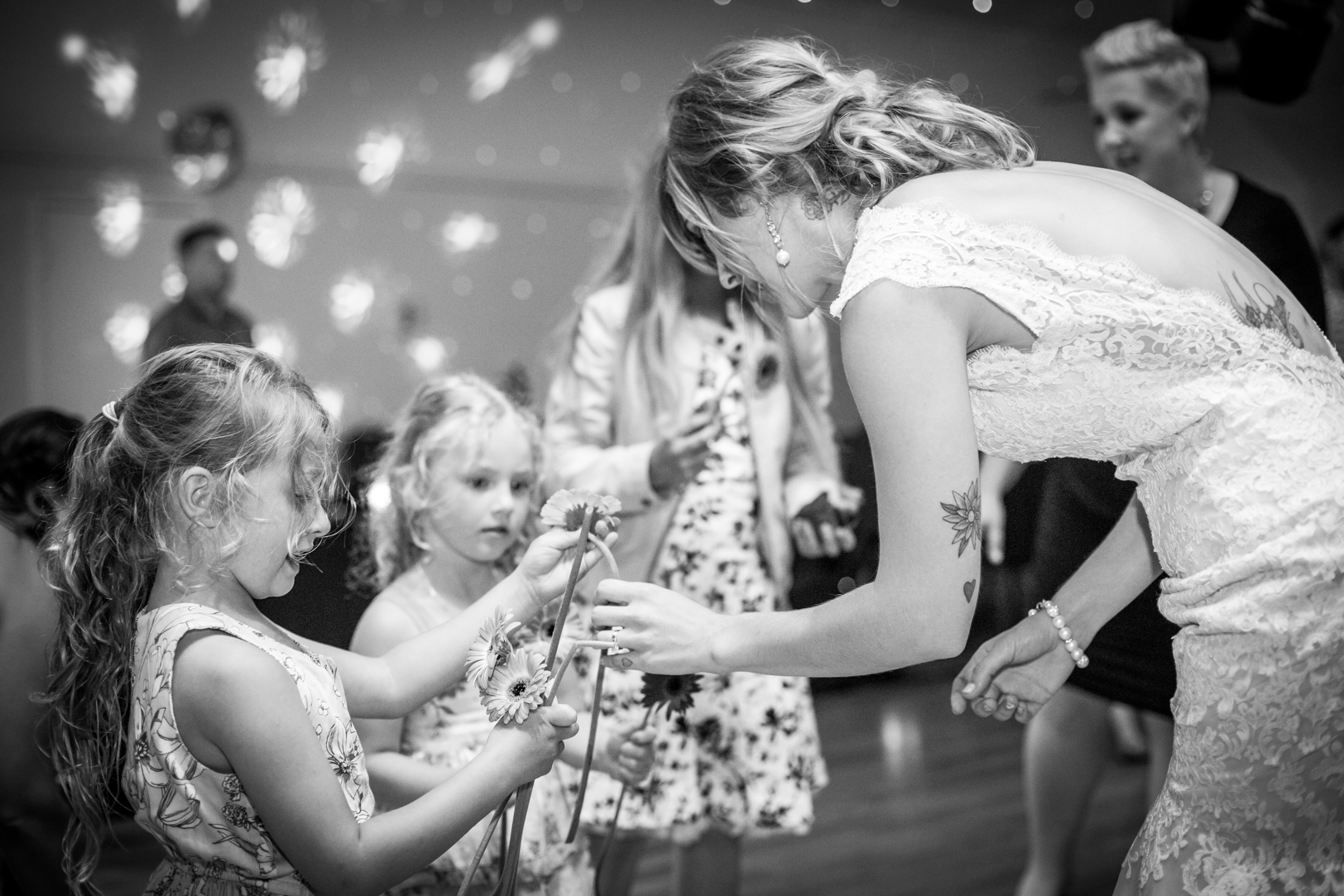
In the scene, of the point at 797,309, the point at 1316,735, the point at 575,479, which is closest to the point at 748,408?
the point at 575,479

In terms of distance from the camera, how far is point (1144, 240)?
1.10 meters

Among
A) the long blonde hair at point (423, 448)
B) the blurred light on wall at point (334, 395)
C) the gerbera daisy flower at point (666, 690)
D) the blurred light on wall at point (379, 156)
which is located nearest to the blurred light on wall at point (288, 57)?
the blurred light on wall at point (379, 156)

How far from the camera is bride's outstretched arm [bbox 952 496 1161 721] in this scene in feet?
4.23

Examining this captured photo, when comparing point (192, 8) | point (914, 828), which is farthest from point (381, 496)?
point (192, 8)

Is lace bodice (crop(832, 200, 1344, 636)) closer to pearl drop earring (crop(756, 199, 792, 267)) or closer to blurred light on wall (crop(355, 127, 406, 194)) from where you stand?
pearl drop earring (crop(756, 199, 792, 267))

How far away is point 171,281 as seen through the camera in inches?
187

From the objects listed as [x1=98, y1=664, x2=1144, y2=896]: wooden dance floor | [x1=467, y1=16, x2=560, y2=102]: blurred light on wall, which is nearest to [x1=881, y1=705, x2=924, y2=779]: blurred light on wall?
[x1=98, y1=664, x2=1144, y2=896]: wooden dance floor

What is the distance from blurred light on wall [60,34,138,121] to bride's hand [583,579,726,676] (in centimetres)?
438

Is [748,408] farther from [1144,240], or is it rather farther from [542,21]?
[542,21]

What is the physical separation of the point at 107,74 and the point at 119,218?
1.85 ft

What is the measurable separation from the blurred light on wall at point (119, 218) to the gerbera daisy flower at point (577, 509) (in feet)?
13.5

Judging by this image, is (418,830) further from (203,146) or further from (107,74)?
(107,74)

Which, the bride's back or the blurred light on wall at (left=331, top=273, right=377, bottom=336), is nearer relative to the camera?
the bride's back

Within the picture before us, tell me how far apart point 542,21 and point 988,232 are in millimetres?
4568
